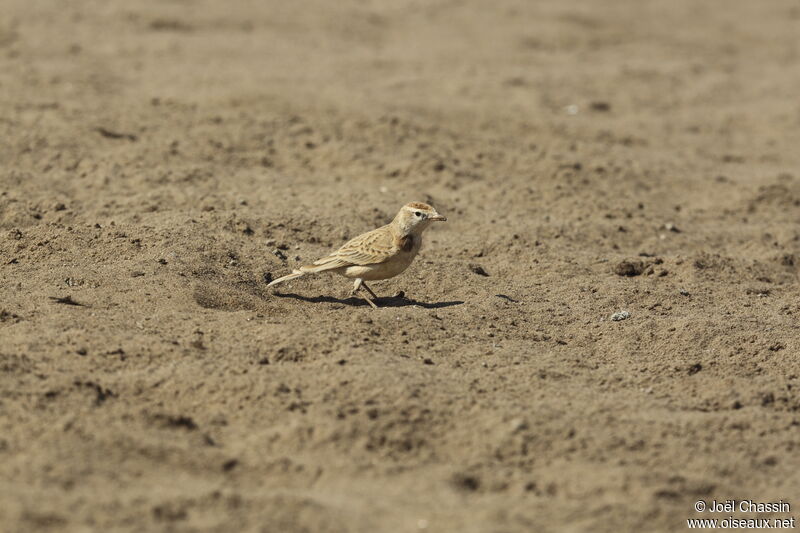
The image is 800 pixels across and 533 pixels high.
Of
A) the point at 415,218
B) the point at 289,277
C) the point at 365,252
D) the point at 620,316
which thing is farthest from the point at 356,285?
the point at 620,316

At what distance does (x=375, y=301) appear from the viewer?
298 inches

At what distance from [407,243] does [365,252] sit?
0.98 feet

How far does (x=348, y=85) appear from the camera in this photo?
1273cm

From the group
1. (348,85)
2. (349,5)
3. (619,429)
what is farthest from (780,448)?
(349,5)

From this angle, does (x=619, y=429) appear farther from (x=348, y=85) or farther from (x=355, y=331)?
(x=348, y=85)

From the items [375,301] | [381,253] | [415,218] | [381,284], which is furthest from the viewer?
[381,284]

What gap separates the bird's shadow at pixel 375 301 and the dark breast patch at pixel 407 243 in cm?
40

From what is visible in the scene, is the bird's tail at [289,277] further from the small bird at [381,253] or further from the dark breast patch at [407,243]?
the dark breast patch at [407,243]

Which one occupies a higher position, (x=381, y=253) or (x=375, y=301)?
(x=381, y=253)

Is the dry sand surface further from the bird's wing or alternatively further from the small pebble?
the bird's wing

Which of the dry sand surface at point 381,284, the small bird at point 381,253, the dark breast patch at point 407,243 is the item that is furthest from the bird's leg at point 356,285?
the dark breast patch at point 407,243

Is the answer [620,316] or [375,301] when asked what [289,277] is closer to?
[375,301]

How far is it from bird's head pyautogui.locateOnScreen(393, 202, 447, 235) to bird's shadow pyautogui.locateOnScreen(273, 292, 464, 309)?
508mm

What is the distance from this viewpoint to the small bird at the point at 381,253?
23.9 ft
